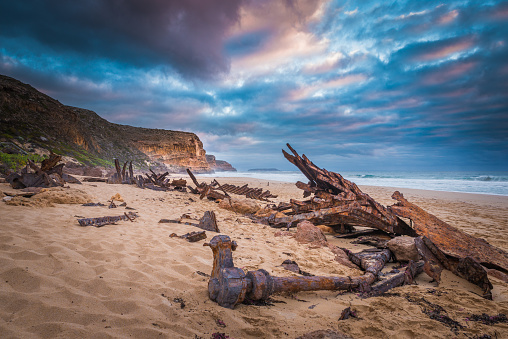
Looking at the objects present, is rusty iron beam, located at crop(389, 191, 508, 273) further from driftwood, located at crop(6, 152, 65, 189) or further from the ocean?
the ocean

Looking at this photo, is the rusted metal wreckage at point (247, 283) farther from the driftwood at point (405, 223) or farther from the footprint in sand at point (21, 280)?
the footprint in sand at point (21, 280)

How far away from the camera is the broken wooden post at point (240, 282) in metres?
2.12

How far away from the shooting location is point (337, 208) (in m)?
→ 5.06

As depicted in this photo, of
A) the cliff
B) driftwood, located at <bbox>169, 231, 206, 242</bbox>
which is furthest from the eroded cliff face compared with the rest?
driftwood, located at <bbox>169, 231, 206, 242</bbox>

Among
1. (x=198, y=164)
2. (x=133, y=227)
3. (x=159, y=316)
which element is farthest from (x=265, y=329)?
(x=198, y=164)

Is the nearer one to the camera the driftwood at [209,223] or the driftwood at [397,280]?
the driftwood at [397,280]

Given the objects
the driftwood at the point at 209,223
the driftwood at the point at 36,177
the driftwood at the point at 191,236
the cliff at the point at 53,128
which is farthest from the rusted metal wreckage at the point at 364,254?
the cliff at the point at 53,128

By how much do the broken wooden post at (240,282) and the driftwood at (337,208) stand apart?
8.63 ft

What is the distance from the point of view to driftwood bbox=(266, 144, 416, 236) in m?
4.84

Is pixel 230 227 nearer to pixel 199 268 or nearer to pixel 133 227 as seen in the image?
pixel 133 227

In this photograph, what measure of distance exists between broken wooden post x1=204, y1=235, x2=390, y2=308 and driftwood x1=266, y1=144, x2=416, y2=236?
2631 millimetres

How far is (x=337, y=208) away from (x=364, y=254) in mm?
1380

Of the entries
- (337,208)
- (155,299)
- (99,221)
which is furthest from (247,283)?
(99,221)

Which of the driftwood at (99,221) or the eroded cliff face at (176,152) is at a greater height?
the eroded cliff face at (176,152)
